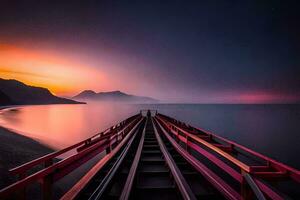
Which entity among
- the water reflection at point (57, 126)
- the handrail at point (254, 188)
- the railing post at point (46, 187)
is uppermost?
the handrail at point (254, 188)

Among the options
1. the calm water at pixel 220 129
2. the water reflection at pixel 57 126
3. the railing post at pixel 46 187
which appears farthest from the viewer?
the water reflection at pixel 57 126

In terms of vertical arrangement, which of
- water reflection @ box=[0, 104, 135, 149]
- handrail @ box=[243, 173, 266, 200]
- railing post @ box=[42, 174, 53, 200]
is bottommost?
water reflection @ box=[0, 104, 135, 149]

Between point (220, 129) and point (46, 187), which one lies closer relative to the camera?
point (46, 187)

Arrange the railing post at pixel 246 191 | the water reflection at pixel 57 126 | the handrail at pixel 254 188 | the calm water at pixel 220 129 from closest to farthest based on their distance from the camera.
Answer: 1. the handrail at pixel 254 188
2. the railing post at pixel 246 191
3. the calm water at pixel 220 129
4. the water reflection at pixel 57 126

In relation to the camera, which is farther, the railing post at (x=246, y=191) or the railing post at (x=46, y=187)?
the railing post at (x=46, y=187)

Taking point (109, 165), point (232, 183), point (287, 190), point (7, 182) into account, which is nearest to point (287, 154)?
point (287, 190)

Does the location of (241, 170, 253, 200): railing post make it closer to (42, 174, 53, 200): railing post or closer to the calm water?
(42, 174, 53, 200): railing post

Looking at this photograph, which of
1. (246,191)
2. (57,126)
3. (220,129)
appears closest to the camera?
(246,191)

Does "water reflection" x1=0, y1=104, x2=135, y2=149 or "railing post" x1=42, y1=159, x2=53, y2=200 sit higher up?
"railing post" x1=42, y1=159, x2=53, y2=200

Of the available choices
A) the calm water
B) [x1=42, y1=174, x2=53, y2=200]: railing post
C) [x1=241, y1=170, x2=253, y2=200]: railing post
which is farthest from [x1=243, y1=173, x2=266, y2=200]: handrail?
the calm water

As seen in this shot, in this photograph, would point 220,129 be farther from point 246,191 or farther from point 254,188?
point 254,188

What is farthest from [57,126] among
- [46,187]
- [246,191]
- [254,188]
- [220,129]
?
[254,188]

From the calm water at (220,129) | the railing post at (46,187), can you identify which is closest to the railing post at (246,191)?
the railing post at (46,187)

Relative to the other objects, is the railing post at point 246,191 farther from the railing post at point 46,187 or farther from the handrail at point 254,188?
the railing post at point 46,187
